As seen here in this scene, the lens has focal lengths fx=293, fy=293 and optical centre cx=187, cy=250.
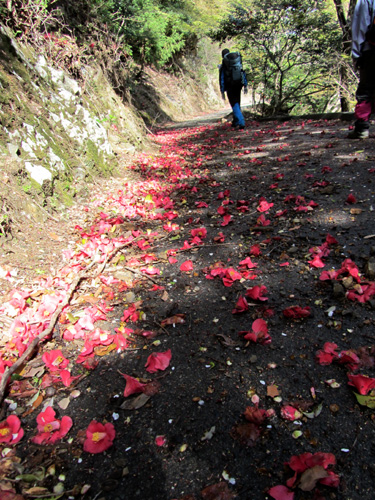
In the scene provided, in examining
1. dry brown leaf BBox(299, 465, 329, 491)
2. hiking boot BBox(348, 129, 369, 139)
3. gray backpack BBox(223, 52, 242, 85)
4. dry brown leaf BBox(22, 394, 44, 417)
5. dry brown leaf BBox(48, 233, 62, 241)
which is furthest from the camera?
gray backpack BBox(223, 52, 242, 85)

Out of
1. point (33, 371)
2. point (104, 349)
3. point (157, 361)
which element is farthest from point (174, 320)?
point (33, 371)

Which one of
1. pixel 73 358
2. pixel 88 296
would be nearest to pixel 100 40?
pixel 88 296

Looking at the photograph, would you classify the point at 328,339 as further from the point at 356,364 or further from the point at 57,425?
the point at 57,425

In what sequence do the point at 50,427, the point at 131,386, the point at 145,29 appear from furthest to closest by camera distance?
1. the point at 145,29
2. the point at 131,386
3. the point at 50,427

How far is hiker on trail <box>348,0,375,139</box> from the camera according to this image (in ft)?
13.7

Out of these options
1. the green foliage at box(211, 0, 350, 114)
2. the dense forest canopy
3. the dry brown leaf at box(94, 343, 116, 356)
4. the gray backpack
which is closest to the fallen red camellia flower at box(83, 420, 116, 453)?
the dry brown leaf at box(94, 343, 116, 356)

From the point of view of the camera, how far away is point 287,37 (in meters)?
9.05

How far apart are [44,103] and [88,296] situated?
344cm

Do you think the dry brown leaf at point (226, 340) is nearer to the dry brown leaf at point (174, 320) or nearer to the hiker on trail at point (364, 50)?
the dry brown leaf at point (174, 320)

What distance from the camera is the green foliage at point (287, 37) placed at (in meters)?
8.62

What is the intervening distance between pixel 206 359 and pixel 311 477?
76 centimetres

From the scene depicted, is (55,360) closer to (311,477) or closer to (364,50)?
(311,477)

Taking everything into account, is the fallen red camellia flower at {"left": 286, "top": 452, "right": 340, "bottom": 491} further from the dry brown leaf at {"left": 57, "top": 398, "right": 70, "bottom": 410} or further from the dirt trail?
the dry brown leaf at {"left": 57, "top": 398, "right": 70, "bottom": 410}

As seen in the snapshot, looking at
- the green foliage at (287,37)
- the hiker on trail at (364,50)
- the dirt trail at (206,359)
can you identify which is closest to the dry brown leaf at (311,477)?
the dirt trail at (206,359)
